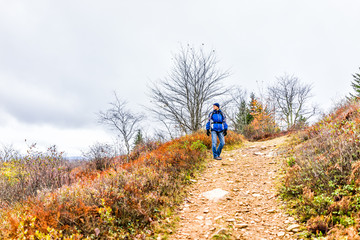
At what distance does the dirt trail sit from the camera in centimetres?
328

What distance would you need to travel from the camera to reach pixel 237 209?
406cm

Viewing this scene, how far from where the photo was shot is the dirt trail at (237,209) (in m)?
3.28

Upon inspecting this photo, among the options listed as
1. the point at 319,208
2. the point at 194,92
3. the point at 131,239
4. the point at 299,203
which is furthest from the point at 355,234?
the point at 194,92

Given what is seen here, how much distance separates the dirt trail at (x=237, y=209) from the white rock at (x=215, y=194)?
0.33 ft

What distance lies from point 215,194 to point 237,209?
84 centimetres

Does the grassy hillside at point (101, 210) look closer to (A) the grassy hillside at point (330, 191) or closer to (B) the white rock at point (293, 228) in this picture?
(B) the white rock at point (293, 228)

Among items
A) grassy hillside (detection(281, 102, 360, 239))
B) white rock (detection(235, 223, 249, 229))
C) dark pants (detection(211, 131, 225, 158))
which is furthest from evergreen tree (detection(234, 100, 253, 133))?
white rock (detection(235, 223, 249, 229))

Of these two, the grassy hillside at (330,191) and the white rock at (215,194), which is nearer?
the grassy hillside at (330,191)

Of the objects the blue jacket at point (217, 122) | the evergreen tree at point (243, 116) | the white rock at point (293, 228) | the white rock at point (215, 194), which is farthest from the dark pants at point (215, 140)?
the evergreen tree at point (243, 116)

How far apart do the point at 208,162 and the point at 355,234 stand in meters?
5.23

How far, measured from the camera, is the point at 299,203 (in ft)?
11.8

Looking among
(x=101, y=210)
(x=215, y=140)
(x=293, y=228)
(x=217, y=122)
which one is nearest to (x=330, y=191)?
(x=293, y=228)

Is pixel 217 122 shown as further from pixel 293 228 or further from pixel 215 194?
pixel 293 228

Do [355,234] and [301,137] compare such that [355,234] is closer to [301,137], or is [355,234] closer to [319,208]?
[319,208]
